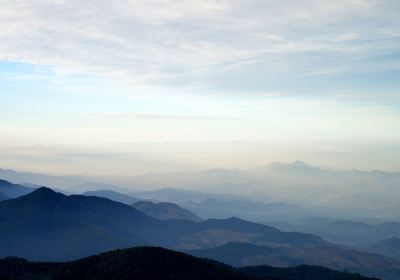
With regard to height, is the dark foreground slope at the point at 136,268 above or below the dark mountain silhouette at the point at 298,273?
above

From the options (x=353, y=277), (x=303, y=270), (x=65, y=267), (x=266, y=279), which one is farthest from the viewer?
(x=303, y=270)

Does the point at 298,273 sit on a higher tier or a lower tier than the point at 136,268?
lower

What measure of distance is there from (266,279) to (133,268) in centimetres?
4284

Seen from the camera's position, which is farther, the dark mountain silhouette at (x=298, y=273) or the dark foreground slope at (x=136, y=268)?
the dark mountain silhouette at (x=298, y=273)

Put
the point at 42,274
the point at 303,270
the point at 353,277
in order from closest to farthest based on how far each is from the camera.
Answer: the point at 42,274 → the point at 353,277 → the point at 303,270

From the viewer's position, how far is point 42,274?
396 feet

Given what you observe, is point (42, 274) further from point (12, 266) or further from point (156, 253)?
point (156, 253)

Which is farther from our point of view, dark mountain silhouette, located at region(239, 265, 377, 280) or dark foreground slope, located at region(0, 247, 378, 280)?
dark mountain silhouette, located at region(239, 265, 377, 280)

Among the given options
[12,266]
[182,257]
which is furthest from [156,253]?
[12,266]

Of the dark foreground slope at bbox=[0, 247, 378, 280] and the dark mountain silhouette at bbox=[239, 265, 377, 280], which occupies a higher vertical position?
the dark foreground slope at bbox=[0, 247, 378, 280]

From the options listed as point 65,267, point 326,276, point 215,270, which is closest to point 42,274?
point 65,267

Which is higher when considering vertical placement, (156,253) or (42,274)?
(156,253)

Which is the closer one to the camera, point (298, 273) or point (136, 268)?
point (136, 268)

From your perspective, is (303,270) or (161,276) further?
(303,270)
